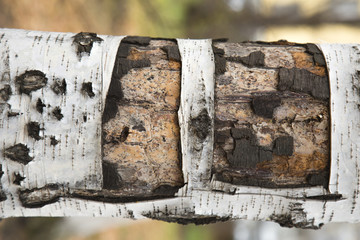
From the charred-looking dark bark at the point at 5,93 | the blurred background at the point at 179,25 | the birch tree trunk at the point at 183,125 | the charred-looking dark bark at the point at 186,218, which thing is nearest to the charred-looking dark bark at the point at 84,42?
the birch tree trunk at the point at 183,125

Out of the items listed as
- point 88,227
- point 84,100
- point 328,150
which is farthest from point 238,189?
point 88,227

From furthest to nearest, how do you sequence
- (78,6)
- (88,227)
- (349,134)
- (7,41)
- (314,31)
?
(314,31) → (78,6) → (88,227) → (7,41) → (349,134)

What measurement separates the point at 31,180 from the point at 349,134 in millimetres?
1050

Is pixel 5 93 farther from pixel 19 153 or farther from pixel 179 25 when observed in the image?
pixel 179 25

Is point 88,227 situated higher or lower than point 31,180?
lower

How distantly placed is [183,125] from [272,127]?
0.29 meters

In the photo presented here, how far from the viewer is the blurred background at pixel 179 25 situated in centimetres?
314

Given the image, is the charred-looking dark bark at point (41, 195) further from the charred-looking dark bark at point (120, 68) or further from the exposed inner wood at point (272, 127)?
the exposed inner wood at point (272, 127)

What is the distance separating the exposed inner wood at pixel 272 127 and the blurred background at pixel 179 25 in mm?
2254

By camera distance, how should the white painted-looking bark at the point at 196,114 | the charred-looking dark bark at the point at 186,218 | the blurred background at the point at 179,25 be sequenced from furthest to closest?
the blurred background at the point at 179,25, the charred-looking dark bark at the point at 186,218, the white painted-looking bark at the point at 196,114

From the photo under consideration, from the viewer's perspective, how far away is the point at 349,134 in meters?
1.15

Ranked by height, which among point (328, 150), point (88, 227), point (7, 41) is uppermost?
point (7, 41)

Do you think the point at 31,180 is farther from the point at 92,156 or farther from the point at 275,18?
the point at 275,18

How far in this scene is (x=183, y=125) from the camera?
116 cm
